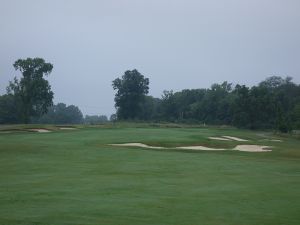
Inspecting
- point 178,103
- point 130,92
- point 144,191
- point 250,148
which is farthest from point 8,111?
point 144,191

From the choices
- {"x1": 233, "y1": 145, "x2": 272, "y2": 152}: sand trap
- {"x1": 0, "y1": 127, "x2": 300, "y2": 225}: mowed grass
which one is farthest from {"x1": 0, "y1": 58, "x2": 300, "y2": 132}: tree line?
{"x1": 0, "y1": 127, "x2": 300, "y2": 225}: mowed grass

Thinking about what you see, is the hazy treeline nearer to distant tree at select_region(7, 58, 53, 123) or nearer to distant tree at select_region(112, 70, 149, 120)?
distant tree at select_region(112, 70, 149, 120)

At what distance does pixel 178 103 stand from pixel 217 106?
18.1 m

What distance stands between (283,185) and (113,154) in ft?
43.5

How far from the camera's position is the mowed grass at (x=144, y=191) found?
11648 mm

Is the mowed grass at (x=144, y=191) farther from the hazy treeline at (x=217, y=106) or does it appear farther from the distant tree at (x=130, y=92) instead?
the distant tree at (x=130, y=92)

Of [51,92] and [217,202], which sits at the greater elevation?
[51,92]

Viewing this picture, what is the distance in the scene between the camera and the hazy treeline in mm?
95250

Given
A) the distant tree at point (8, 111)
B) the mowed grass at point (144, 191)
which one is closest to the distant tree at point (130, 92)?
the distant tree at point (8, 111)

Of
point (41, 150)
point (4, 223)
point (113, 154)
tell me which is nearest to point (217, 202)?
point (4, 223)

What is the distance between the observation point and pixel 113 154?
28891 mm

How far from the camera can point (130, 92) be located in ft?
401

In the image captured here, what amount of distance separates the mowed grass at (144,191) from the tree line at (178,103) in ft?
175

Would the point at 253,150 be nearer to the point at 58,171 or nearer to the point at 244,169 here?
the point at 244,169
